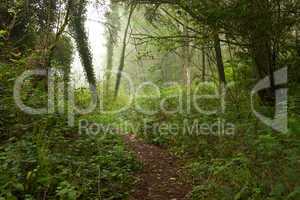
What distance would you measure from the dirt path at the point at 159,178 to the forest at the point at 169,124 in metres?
0.02

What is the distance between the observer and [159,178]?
25.1ft

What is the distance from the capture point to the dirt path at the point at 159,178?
668cm

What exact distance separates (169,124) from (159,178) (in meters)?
4.20

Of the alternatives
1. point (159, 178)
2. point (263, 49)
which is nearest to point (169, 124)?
point (263, 49)

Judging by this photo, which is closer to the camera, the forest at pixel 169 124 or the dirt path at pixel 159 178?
the forest at pixel 169 124

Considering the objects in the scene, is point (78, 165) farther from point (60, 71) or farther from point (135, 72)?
point (135, 72)

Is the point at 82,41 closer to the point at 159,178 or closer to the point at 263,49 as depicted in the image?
the point at 263,49

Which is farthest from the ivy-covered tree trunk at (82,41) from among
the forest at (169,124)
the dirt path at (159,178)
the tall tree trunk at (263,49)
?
the tall tree trunk at (263,49)

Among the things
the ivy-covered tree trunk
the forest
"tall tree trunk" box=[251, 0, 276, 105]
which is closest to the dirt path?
the forest

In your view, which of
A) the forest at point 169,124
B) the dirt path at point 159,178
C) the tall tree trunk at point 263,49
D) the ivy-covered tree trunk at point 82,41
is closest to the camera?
the forest at point 169,124

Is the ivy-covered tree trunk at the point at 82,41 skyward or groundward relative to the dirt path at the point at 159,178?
skyward

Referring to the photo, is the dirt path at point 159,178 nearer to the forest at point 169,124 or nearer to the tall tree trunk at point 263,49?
the forest at point 169,124

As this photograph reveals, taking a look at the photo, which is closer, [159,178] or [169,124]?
[159,178]

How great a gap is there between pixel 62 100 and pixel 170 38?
359 centimetres
